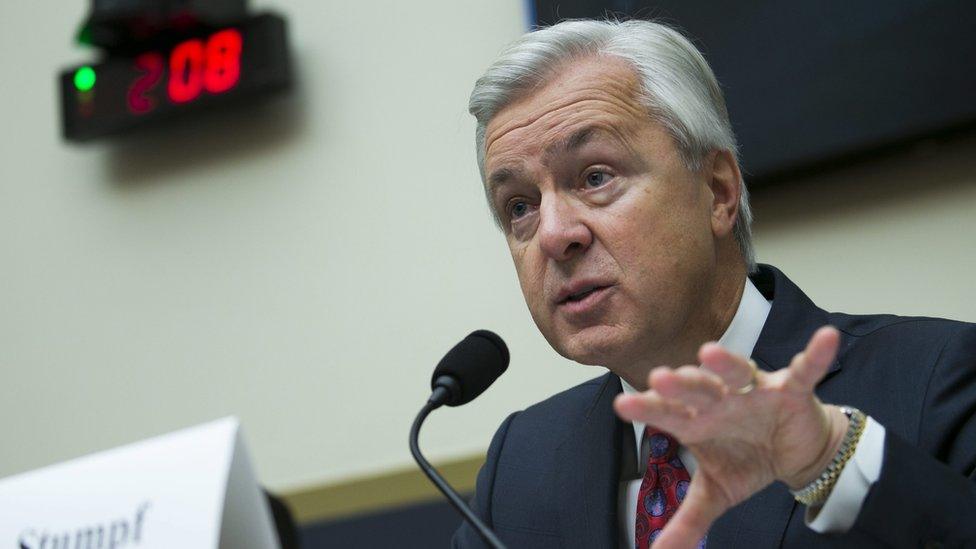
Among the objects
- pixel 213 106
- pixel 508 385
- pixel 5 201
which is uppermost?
pixel 213 106

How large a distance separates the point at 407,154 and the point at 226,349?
767 mm

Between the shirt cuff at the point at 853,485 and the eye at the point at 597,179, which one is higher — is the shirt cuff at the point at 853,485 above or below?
below

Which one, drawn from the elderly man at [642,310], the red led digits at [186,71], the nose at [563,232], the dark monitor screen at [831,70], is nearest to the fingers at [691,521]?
the elderly man at [642,310]

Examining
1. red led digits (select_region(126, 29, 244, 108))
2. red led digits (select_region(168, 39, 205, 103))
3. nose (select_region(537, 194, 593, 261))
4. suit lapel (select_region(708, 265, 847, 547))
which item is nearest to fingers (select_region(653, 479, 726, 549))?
suit lapel (select_region(708, 265, 847, 547))

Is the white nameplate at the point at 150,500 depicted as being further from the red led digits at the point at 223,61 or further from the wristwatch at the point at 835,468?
the red led digits at the point at 223,61

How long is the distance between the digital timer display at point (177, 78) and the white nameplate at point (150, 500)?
1.84m

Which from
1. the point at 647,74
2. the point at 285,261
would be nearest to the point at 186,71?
the point at 285,261

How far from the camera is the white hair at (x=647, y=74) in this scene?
1.75 m

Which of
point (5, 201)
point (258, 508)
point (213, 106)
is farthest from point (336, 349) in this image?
point (258, 508)

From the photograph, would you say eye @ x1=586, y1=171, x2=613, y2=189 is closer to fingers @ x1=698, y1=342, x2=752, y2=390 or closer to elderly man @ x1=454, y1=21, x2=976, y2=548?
elderly man @ x1=454, y1=21, x2=976, y2=548

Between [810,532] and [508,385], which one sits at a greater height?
[810,532]

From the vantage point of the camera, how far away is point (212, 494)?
58.1 inches

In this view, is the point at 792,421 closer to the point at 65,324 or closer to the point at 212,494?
the point at 212,494

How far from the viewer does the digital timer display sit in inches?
129
